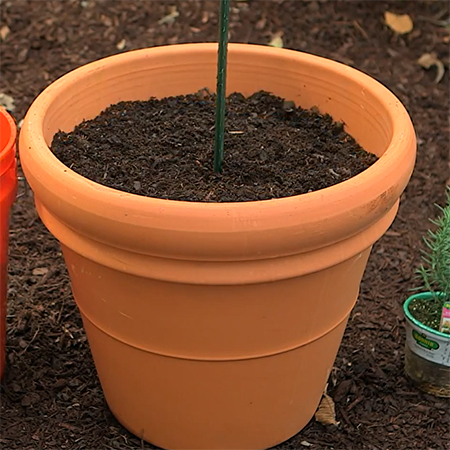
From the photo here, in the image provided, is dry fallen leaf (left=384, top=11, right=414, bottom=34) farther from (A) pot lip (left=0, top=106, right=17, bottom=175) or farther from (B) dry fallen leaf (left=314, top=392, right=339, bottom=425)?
(A) pot lip (left=0, top=106, right=17, bottom=175)

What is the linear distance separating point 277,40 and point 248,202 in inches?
89.8

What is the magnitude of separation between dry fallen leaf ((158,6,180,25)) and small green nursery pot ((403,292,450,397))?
6.67ft

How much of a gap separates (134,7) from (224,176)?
2.24 metres

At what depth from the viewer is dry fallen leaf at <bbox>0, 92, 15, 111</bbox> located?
316 cm

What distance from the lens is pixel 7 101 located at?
10.5ft

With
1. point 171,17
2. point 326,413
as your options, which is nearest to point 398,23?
point 171,17

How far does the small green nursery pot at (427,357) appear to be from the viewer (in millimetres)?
1961

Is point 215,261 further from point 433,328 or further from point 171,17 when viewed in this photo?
point 171,17

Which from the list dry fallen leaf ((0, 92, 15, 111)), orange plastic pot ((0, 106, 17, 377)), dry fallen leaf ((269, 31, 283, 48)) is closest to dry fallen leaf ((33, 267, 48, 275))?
orange plastic pot ((0, 106, 17, 377))

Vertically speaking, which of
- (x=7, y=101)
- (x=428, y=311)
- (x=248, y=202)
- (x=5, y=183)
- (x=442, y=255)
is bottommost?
(x=7, y=101)

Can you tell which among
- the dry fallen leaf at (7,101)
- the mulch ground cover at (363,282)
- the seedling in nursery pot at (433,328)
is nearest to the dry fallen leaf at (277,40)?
the mulch ground cover at (363,282)

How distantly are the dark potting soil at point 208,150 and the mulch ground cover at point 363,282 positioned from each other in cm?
64

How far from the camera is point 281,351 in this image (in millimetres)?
1604

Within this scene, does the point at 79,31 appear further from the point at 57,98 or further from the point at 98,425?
the point at 98,425
